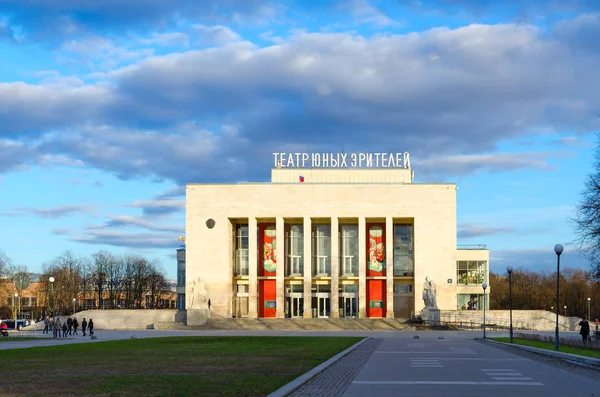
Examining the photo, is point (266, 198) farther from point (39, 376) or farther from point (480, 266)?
point (39, 376)

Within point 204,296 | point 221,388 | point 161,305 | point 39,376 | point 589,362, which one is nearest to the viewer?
point 221,388

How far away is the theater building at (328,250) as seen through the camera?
99875 millimetres

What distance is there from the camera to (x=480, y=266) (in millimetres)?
103375

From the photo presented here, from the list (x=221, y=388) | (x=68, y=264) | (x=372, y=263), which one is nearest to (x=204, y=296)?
(x=372, y=263)

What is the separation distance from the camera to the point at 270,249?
104188 mm

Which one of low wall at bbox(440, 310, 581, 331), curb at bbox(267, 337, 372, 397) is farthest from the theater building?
curb at bbox(267, 337, 372, 397)

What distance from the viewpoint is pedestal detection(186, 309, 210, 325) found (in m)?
92.1

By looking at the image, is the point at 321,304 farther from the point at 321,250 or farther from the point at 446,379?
the point at 446,379

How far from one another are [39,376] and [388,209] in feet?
267

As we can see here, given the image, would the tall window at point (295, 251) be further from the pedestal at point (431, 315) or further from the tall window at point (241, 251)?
the pedestal at point (431, 315)

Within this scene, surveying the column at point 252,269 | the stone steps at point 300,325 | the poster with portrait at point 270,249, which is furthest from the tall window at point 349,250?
the stone steps at point 300,325

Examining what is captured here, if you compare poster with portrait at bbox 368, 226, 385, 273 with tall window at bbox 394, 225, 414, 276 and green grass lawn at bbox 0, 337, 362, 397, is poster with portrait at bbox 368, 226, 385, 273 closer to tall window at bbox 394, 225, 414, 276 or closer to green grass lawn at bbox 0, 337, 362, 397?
tall window at bbox 394, 225, 414, 276

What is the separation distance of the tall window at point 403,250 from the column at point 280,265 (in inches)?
565

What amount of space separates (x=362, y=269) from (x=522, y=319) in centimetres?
1990
